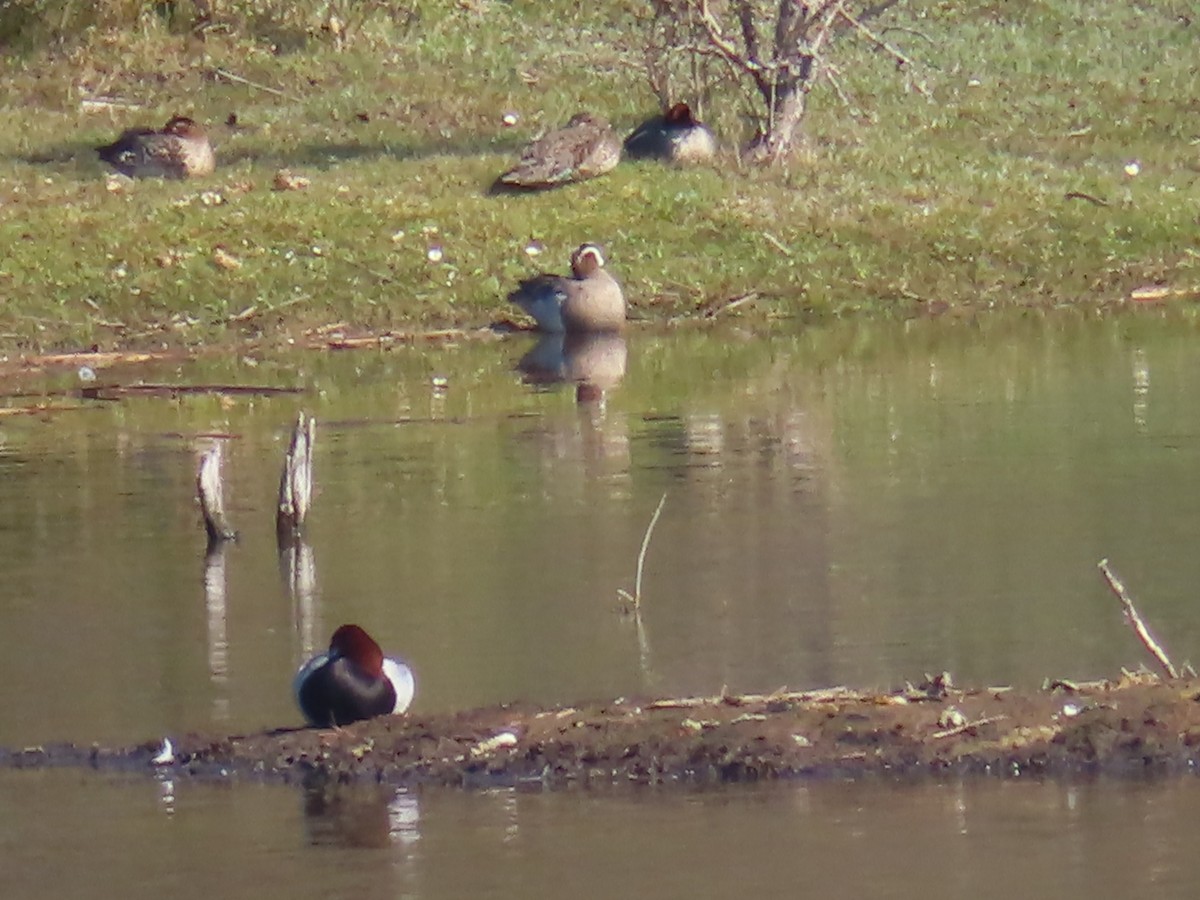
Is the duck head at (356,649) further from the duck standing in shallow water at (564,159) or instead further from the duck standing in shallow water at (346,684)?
the duck standing in shallow water at (564,159)

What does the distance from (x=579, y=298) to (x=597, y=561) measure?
30.5ft

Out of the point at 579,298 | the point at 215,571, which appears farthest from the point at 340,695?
the point at 579,298

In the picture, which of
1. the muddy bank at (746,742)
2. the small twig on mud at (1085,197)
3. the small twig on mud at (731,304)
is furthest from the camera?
the small twig on mud at (1085,197)

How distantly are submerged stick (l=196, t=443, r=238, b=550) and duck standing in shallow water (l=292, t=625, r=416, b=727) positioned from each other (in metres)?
4.16

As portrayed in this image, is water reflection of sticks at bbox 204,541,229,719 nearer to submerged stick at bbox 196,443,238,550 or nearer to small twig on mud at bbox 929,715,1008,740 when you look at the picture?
submerged stick at bbox 196,443,238,550

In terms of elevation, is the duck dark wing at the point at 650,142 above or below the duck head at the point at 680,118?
below

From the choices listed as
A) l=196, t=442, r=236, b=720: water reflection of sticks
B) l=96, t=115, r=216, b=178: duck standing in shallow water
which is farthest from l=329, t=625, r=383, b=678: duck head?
l=96, t=115, r=216, b=178: duck standing in shallow water

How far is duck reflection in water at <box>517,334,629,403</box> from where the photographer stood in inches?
742

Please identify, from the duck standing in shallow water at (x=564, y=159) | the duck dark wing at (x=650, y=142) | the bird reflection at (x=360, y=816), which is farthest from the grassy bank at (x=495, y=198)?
the bird reflection at (x=360, y=816)

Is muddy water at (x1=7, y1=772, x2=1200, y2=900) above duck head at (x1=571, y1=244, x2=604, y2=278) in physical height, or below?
below

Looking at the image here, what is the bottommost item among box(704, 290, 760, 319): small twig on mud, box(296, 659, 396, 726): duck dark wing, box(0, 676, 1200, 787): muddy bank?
box(0, 676, 1200, 787): muddy bank

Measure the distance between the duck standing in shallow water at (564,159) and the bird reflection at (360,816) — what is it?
1659 cm

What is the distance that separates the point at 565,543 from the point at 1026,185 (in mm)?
14389

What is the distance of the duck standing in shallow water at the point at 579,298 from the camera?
21.3m
